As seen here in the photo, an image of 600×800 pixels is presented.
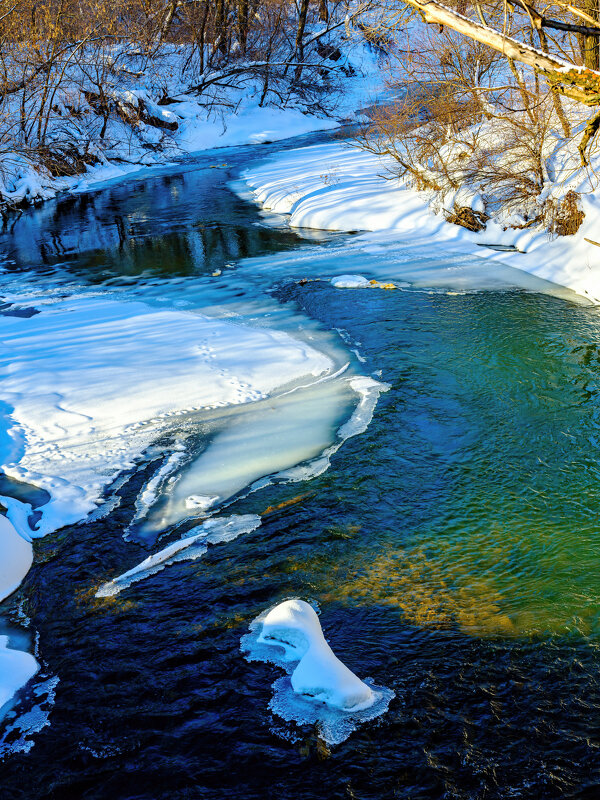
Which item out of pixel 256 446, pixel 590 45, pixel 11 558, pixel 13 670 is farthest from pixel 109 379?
pixel 590 45

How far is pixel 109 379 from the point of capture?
7336 millimetres

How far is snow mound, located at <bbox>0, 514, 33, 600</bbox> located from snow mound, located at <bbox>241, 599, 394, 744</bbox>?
1689 millimetres

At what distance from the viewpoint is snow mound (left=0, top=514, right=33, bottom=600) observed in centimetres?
452

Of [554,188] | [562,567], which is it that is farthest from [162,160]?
[562,567]

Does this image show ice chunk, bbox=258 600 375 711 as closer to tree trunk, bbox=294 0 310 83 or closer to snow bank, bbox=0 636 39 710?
snow bank, bbox=0 636 39 710

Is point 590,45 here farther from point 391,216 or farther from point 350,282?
point 350,282

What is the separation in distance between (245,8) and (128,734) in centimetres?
3555

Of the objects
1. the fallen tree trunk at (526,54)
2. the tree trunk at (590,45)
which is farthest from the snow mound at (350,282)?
the fallen tree trunk at (526,54)

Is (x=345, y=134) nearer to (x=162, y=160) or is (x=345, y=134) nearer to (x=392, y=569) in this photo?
(x=162, y=160)

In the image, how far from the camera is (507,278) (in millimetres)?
10484

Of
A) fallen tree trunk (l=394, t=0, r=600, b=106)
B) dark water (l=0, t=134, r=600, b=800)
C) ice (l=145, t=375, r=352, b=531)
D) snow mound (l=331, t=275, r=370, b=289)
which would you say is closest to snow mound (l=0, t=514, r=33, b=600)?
dark water (l=0, t=134, r=600, b=800)

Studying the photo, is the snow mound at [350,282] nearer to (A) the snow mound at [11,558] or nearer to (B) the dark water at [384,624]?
(B) the dark water at [384,624]

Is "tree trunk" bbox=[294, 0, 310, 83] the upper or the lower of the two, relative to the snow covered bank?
upper

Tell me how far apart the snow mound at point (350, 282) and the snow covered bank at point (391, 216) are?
670 millimetres
